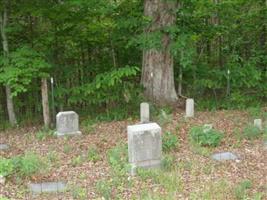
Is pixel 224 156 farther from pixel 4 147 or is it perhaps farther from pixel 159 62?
pixel 159 62

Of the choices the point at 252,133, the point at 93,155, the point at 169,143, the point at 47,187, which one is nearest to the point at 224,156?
the point at 169,143

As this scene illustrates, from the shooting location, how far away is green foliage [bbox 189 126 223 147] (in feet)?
24.9

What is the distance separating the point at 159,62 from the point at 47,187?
19.0 feet

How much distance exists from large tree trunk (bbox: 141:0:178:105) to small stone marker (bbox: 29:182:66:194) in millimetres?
5327

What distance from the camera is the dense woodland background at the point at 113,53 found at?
10031 millimetres

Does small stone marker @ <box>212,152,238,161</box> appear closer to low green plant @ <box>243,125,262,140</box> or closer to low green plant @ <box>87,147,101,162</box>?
low green plant @ <box>243,125,262,140</box>

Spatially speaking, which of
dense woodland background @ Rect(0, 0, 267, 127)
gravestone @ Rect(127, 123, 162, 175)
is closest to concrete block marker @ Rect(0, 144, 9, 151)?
dense woodland background @ Rect(0, 0, 267, 127)

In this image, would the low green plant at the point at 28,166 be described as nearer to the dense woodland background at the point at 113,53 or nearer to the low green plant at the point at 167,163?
the low green plant at the point at 167,163

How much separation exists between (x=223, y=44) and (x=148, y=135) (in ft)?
26.4

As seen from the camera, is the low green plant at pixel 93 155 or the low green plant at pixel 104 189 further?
the low green plant at pixel 93 155

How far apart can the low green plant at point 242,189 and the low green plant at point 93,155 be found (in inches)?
97.4

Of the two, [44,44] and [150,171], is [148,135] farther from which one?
[44,44]

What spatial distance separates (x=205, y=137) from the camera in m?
7.67

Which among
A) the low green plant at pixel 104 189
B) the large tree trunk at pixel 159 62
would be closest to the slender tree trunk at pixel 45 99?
the large tree trunk at pixel 159 62
